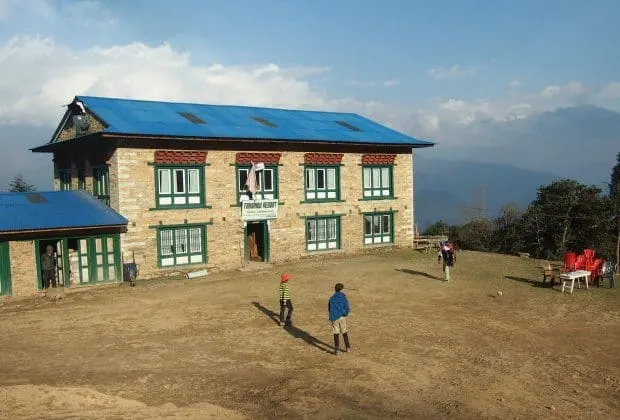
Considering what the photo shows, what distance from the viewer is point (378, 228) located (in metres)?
31.7

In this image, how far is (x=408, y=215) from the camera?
108ft

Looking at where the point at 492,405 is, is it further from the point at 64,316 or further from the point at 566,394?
the point at 64,316

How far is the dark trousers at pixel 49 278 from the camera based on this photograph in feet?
69.3

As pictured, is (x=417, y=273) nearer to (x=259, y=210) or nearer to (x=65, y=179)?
(x=259, y=210)

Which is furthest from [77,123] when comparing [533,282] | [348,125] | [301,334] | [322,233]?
[533,282]

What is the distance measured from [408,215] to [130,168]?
16861 mm

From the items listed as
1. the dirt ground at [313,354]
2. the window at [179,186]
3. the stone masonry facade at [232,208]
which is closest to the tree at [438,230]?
the stone masonry facade at [232,208]

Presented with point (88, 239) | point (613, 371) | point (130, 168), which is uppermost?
point (130, 168)

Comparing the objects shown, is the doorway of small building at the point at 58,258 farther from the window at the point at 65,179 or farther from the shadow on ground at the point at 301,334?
the shadow on ground at the point at 301,334

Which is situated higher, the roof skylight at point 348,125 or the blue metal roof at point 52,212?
the roof skylight at point 348,125

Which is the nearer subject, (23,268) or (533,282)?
(23,268)

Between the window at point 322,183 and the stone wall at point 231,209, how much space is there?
365mm

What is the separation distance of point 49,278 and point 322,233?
45.2ft

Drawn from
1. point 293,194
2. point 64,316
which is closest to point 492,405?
point 64,316
